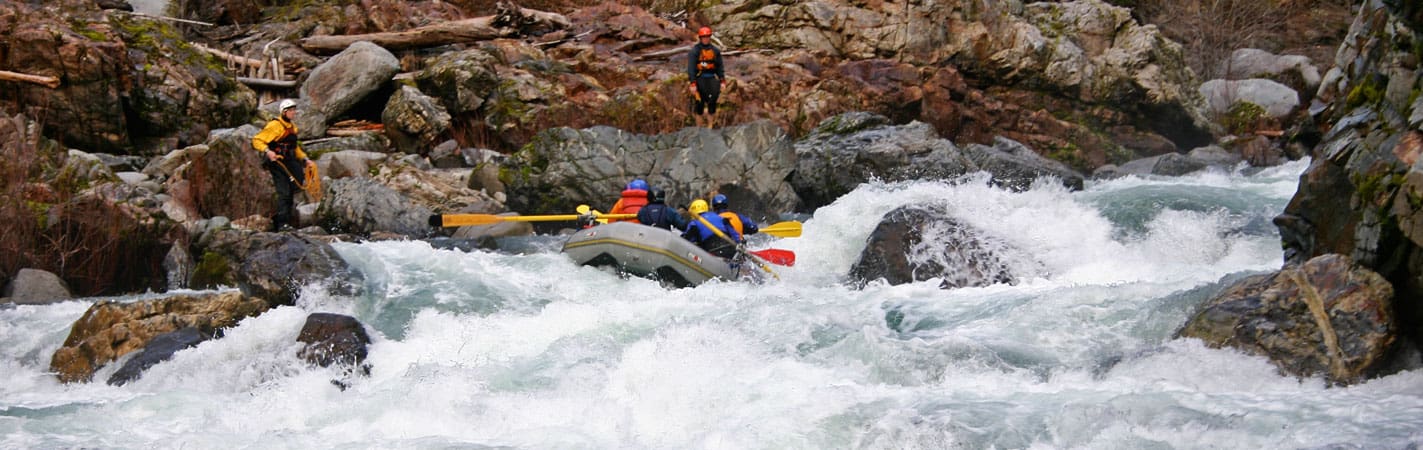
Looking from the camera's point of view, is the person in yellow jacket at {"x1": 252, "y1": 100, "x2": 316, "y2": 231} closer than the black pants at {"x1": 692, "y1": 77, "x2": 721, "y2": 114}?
Yes

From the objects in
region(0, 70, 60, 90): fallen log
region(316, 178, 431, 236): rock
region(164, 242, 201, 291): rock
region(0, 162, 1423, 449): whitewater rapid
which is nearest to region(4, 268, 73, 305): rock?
region(0, 162, 1423, 449): whitewater rapid

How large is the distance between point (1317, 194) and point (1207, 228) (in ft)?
12.7

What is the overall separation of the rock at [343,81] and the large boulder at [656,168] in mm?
3780

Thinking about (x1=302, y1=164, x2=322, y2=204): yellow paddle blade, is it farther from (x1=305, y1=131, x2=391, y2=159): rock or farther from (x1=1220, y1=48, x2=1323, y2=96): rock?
(x1=1220, y1=48, x2=1323, y2=96): rock

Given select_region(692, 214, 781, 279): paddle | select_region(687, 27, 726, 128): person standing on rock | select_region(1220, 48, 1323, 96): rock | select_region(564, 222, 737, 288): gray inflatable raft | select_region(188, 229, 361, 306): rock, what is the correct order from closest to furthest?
1. select_region(188, 229, 361, 306): rock
2. select_region(564, 222, 737, 288): gray inflatable raft
3. select_region(692, 214, 781, 279): paddle
4. select_region(687, 27, 726, 128): person standing on rock
5. select_region(1220, 48, 1323, 96): rock

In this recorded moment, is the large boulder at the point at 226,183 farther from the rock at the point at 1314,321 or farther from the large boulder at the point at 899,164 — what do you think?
the rock at the point at 1314,321

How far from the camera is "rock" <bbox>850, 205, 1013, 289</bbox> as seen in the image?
9.07 metres

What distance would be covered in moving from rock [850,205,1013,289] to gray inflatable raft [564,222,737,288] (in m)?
1.33

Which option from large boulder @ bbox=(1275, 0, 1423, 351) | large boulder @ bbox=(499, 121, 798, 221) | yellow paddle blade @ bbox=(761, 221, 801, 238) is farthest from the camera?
large boulder @ bbox=(499, 121, 798, 221)

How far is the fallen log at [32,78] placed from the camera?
11789 millimetres

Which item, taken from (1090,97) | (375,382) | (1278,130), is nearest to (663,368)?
(375,382)

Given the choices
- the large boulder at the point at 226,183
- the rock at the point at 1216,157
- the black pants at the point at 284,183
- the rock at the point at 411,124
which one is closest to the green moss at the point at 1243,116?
the rock at the point at 1216,157

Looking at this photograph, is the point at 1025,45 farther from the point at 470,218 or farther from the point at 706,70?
the point at 470,218

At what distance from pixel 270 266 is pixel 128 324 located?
1.30 metres
